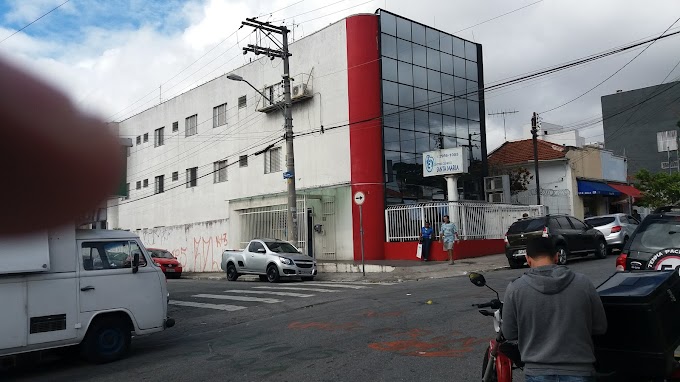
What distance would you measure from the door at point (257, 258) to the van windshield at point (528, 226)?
828cm

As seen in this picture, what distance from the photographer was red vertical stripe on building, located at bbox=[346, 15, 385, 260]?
24.5 meters

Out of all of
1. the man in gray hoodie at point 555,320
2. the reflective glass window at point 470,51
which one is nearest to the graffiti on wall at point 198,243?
the reflective glass window at point 470,51

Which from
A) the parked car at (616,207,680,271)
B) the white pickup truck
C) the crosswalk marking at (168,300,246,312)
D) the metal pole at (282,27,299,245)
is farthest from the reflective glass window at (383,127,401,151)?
the parked car at (616,207,680,271)

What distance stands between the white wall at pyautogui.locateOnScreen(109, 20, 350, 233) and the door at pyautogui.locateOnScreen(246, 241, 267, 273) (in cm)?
466

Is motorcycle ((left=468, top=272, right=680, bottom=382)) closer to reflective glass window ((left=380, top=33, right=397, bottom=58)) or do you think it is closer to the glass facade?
the glass facade

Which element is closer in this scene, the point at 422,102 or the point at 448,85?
the point at 422,102

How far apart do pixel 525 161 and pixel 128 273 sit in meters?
29.2

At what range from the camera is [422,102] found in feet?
89.2

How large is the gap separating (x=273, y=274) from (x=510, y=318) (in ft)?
53.3

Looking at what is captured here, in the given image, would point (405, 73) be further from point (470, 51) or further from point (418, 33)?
point (470, 51)

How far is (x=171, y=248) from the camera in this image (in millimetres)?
33562

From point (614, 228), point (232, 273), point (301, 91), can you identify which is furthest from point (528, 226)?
point (301, 91)

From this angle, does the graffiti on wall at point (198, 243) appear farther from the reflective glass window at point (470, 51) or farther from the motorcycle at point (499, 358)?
the motorcycle at point (499, 358)

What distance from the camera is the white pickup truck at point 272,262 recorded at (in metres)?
18.9
